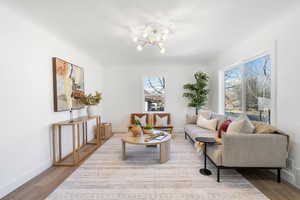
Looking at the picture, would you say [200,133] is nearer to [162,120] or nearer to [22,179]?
[162,120]

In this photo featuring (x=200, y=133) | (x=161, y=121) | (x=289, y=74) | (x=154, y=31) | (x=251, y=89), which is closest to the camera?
(x=289, y=74)

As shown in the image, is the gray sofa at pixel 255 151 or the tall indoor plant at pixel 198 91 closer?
the gray sofa at pixel 255 151

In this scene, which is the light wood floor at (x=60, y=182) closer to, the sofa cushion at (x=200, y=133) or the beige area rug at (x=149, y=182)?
the beige area rug at (x=149, y=182)

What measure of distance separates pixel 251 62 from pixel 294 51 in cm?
94

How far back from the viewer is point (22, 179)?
2.03 meters

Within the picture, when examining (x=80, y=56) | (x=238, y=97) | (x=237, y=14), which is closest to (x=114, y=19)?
(x=237, y=14)

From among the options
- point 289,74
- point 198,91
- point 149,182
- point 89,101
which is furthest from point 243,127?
point 89,101

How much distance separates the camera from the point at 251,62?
2.88 m

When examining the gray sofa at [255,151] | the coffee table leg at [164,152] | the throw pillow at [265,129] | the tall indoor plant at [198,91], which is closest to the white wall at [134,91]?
the tall indoor plant at [198,91]

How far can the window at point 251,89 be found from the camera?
2.52 meters

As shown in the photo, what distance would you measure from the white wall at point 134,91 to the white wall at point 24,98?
96.3 inches

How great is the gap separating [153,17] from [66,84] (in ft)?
7.35

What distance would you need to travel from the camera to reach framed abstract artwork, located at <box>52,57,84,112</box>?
2.70 metres

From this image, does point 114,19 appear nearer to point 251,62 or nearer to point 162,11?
point 162,11
